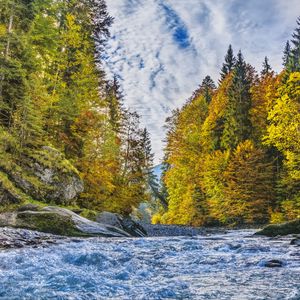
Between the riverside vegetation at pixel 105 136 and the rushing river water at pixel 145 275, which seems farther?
the riverside vegetation at pixel 105 136

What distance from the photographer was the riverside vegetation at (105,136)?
19.8 meters

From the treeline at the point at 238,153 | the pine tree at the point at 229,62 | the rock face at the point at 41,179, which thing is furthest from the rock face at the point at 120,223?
the pine tree at the point at 229,62

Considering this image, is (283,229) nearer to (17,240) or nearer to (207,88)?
(17,240)

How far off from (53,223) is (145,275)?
7920 mm

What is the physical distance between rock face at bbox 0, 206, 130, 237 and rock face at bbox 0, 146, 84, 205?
132 inches

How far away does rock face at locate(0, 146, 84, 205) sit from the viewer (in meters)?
17.0

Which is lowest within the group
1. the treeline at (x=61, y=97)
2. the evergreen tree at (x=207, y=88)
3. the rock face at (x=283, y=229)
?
the rock face at (x=283, y=229)

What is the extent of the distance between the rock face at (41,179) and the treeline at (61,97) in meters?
0.58

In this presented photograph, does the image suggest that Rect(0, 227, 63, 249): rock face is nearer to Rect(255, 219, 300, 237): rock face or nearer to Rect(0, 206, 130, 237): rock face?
Rect(0, 206, 130, 237): rock face

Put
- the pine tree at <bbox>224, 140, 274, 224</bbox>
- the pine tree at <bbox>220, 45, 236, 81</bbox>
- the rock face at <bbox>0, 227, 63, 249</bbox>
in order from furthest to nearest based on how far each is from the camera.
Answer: the pine tree at <bbox>220, 45, 236, 81</bbox> → the pine tree at <bbox>224, 140, 274, 224</bbox> → the rock face at <bbox>0, 227, 63, 249</bbox>

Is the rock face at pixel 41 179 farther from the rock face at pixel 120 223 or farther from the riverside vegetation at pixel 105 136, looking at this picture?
the rock face at pixel 120 223

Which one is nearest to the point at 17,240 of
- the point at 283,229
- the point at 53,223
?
the point at 53,223

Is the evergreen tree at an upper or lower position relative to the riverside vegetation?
upper

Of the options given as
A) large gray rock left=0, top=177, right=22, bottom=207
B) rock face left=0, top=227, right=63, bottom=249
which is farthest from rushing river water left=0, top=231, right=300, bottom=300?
large gray rock left=0, top=177, right=22, bottom=207
